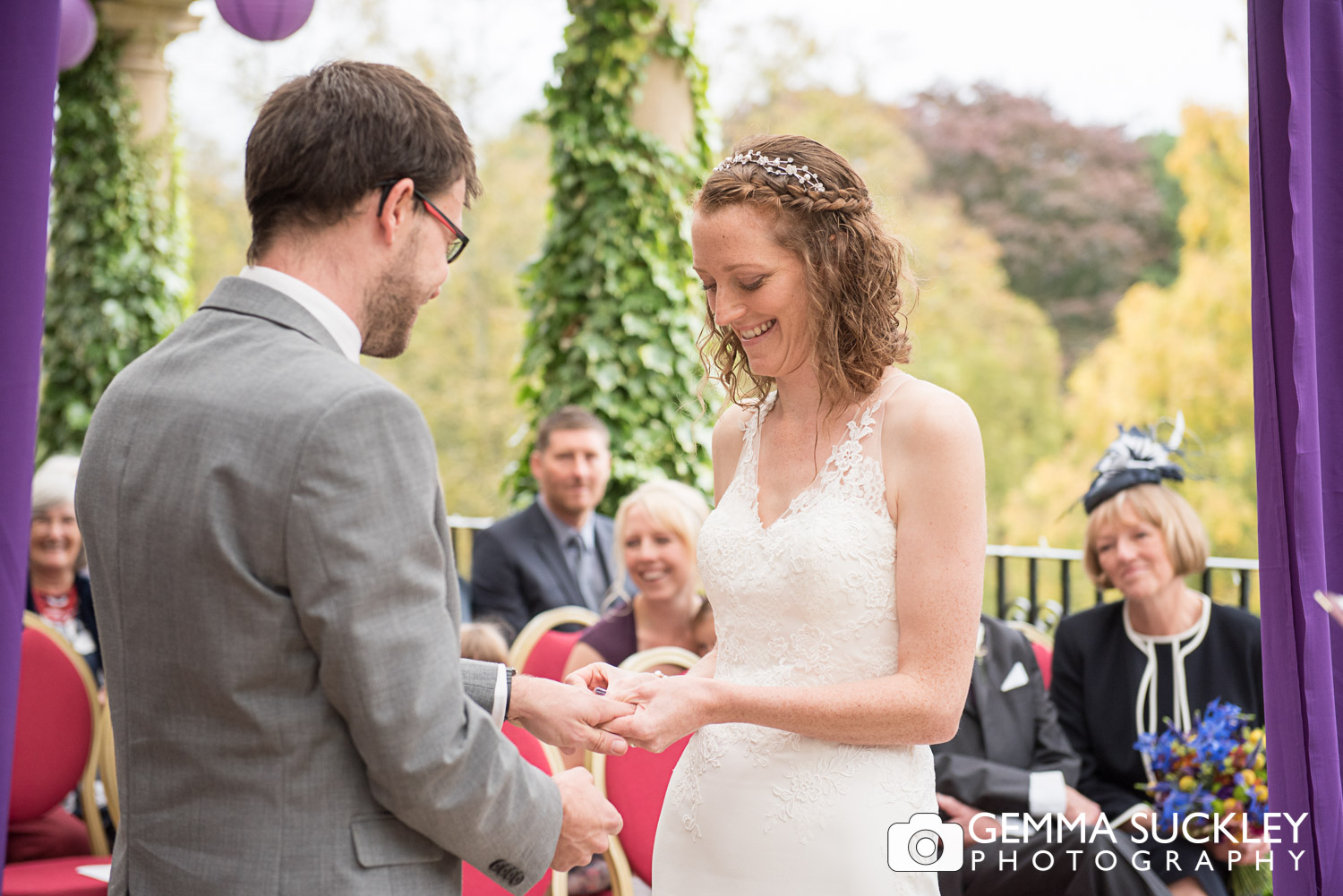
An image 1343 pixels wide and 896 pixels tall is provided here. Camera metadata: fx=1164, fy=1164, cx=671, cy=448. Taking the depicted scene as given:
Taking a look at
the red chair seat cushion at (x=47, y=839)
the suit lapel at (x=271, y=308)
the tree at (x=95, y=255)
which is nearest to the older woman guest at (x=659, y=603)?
the red chair seat cushion at (x=47, y=839)

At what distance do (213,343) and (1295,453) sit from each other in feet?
5.80

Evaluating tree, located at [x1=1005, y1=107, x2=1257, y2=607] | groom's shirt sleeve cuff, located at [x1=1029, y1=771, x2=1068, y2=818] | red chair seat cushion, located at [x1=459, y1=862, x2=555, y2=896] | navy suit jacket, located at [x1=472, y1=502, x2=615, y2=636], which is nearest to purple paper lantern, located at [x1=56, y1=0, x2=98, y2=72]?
navy suit jacket, located at [x1=472, y1=502, x2=615, y2=636]

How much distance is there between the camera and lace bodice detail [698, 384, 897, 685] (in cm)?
189

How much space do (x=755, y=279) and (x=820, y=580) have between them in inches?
20.3

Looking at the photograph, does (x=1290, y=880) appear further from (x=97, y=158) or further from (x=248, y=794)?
(x=97, y=158)

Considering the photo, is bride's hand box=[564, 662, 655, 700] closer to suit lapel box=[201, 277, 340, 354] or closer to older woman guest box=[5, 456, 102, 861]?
suit lapel box=[201, 277, 340, 354]

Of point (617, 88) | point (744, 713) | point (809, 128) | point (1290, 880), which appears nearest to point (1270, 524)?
point (1290, 880)

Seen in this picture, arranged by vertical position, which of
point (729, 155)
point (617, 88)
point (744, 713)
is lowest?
point (744, 713)

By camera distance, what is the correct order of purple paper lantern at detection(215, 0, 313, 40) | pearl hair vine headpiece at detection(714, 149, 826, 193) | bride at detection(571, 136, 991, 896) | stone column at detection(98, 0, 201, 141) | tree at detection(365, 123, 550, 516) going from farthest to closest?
tree at detection(365, 123, 550, 516) < stone column at detection(98, 0, 201, 141) < purple paper lantern at detection(215, 0, 313, 40) < pearl hair vine headpiece at detection(714, 149, 826, 193) < bride at detection(571, 136, 991, 896)

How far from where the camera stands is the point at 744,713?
1853mm

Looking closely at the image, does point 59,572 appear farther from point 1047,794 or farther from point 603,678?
point 1047,794

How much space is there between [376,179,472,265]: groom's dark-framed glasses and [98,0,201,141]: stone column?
7.66 metres

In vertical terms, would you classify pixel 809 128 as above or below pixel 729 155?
above

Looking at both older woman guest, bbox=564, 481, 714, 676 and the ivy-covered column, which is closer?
older woman guest, bbox=564, 481, 714, 676
